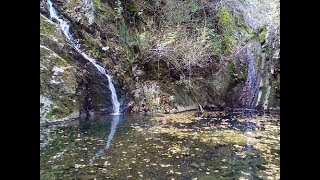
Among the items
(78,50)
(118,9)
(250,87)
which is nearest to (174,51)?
(118,9)

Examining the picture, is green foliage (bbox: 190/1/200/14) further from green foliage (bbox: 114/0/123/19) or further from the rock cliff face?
green foliage (bbox: 114/0/123/19)

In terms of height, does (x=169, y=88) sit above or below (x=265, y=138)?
above

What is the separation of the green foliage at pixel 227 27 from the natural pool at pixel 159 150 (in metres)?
3.26

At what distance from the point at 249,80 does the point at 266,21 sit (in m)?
2.07

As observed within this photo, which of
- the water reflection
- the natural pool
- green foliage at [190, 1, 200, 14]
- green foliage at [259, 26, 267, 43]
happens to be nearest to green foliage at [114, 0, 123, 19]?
green foliage at [190, 1, 200, 14]

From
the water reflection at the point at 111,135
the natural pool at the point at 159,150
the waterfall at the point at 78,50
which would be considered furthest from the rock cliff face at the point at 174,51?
the natural pool at the point at 159,150

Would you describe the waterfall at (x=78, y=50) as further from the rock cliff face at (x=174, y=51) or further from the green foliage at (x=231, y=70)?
the green foliage at (x=231, y=70)

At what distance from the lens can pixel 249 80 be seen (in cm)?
925

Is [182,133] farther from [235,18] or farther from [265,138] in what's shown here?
[235,18]

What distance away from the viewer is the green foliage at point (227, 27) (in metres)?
9.55

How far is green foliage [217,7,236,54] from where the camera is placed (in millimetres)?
9547

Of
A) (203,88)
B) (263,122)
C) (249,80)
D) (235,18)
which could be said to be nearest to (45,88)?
(203,88)

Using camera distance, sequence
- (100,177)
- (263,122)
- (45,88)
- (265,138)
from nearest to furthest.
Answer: (100,177) → (265,138) → (45,88) → (263,122)
